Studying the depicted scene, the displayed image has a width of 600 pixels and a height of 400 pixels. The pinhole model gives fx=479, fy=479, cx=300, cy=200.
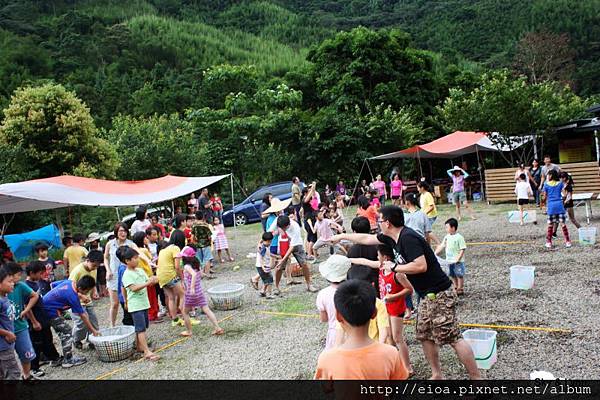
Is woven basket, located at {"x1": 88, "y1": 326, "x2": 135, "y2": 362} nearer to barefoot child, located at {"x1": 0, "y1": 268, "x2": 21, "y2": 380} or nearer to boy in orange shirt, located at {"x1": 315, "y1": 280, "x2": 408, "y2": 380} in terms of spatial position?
barefoot child, located at {"x1": 0, "y1": 268, "x2": 21, "y2": 380}

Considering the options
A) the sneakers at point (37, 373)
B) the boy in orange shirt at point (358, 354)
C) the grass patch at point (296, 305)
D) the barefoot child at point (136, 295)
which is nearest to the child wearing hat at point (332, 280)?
the boy in orange shirt at point (358, 354)

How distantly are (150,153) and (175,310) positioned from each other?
14009mm

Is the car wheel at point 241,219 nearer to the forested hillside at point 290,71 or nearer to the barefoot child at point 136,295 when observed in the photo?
the forested hillside at point 290,71

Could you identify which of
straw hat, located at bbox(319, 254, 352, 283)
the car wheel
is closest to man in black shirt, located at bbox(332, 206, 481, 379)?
straw hat, located at bbox(319, 254, 352, 283)

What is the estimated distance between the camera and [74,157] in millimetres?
16562

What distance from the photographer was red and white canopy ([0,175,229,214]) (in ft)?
29.9

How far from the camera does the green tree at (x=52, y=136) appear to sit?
15906 mm

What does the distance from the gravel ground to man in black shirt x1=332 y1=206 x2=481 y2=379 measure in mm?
801

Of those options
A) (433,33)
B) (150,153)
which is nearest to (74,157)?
(150,153)

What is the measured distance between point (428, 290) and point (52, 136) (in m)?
16.2

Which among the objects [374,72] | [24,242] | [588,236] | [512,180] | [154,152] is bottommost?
[588,236]

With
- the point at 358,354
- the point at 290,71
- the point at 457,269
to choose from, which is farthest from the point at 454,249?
the point at 290,71

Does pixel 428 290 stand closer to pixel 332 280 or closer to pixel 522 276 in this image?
pixel 332 280

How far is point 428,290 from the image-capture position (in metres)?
3.78
